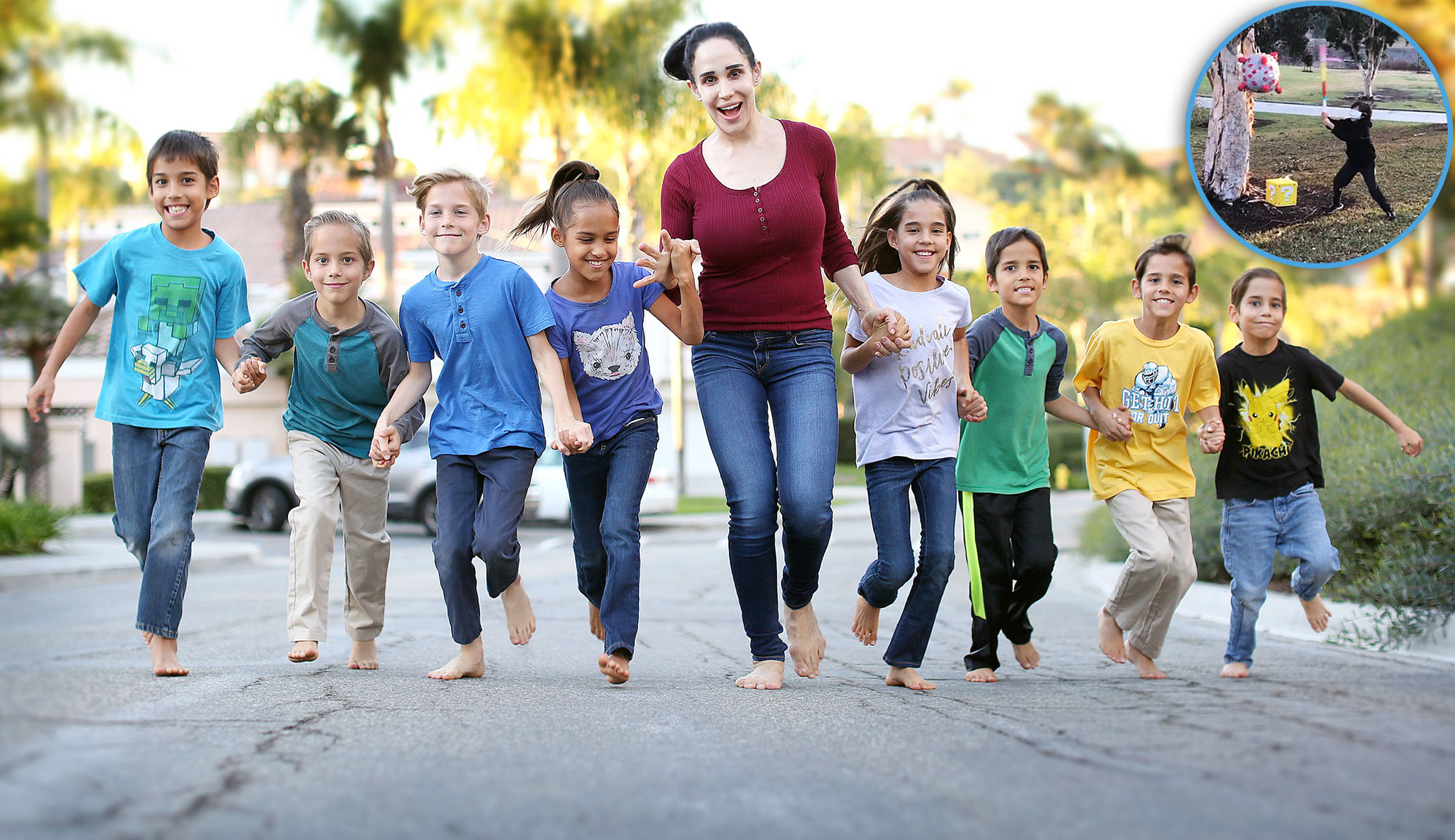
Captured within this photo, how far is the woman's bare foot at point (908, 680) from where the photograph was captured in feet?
16.0

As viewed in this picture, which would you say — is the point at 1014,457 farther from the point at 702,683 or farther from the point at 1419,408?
the point at 1419,408

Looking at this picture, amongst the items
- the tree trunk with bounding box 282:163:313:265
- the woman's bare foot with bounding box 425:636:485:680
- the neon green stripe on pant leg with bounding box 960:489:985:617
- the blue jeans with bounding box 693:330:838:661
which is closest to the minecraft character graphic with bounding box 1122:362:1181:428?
the neon green stripe on pant leg with bounding box 960:489:985:617

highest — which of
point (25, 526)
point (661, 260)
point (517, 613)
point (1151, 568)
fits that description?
point (661, 260)

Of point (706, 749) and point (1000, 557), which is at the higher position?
point (1000, 557)

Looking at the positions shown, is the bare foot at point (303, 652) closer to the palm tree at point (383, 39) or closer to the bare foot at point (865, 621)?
the bare foot at point (865, 621)

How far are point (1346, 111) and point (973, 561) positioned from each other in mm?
2549

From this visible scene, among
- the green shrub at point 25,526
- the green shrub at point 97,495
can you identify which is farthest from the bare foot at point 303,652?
the green shrub at point 97,495

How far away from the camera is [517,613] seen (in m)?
5.20

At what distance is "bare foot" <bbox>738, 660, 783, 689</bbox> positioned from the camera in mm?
4789

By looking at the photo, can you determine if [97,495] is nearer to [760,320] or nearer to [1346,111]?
[760,320]

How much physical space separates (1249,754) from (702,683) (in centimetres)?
219

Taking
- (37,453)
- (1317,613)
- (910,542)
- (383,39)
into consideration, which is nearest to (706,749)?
(910,542)

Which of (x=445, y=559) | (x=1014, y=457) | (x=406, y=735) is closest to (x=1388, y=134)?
(x=1014, y=457)

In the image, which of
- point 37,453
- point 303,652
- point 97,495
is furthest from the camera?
point 97,495
